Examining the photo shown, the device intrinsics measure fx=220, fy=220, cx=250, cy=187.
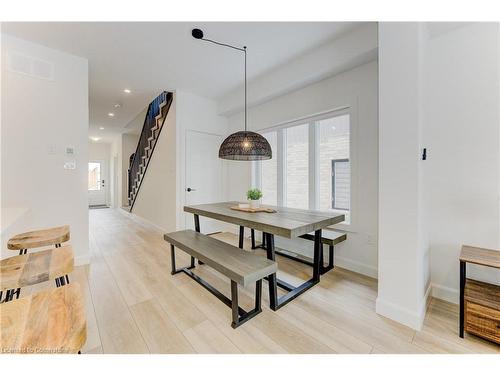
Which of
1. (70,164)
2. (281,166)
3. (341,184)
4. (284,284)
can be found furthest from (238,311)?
(70,164)

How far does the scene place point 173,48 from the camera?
2783 millimetres

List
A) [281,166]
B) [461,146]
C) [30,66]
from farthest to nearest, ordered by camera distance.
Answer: [281,166] → [30,66] → [461,146]

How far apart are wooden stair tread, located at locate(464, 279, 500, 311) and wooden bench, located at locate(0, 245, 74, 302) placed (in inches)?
108

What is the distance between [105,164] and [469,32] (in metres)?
11.0

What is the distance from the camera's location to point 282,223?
198 centimetres

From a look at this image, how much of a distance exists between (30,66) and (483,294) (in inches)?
197

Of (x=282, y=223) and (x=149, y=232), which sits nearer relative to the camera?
(x=282, y=223)

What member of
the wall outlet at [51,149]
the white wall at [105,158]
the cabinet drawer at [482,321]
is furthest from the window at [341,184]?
the white wall at [105,158]

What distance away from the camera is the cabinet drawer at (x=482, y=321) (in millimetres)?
1478

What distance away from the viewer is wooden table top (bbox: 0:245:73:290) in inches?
47.5

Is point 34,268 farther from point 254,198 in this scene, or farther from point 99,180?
point 99,180

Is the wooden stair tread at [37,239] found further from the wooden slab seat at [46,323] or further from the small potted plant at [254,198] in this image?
the small potted plant at [254,198]
